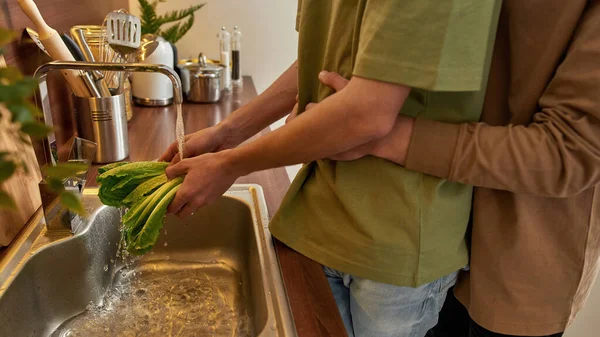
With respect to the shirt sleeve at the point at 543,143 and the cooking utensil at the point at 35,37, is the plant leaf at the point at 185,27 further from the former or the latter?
the shirt sleeve at the point at 543,143

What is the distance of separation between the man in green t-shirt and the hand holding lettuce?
0.03 m

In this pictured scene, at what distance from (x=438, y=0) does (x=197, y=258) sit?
792 mm

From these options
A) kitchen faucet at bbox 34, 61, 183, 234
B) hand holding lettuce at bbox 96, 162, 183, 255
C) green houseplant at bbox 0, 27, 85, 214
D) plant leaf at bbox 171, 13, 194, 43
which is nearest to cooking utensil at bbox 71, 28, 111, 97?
kitchen faucet at bbox 34, 61, 183, 234

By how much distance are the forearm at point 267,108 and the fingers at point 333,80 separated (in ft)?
0.75

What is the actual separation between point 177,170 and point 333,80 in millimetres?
303

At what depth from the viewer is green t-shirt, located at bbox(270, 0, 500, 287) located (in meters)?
0.50

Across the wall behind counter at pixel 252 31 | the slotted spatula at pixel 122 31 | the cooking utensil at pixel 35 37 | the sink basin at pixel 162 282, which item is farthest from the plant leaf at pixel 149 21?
the sink basin at pixel 162 282

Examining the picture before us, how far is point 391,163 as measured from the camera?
625 millimetres

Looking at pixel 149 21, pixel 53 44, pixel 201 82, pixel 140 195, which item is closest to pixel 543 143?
pixel 140 195

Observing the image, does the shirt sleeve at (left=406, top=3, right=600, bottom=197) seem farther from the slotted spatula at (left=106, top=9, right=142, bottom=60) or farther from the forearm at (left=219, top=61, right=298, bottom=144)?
the slotted spatula at (left=106, top=9, right=142, bottom=60)

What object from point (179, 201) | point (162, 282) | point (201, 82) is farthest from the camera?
point (201, 82)

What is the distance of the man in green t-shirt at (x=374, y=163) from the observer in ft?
1.66

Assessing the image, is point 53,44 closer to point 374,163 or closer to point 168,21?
point 374,163

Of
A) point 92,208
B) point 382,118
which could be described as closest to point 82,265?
point 92,208
